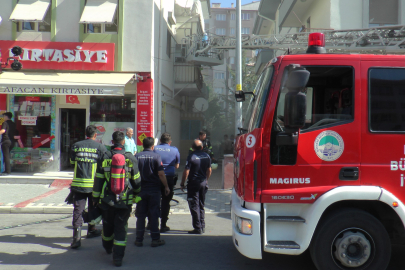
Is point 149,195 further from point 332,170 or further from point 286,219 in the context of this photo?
point 332,170

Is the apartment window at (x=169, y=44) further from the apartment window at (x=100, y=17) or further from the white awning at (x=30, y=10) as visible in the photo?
the white awning at (x=30, y=10)

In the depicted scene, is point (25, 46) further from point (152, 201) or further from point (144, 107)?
point (152, 201)

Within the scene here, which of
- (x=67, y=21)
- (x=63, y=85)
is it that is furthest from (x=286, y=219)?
(x=67, y=21)

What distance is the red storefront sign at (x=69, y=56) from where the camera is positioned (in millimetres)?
12453

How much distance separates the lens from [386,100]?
441 cm

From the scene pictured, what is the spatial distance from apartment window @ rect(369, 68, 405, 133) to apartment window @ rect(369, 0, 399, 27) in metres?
9.59

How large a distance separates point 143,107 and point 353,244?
369 inches

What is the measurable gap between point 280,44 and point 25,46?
28.1 feet

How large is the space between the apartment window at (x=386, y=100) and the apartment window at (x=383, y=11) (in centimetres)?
959

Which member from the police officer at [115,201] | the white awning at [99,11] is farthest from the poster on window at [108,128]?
the police officer at [115,201]

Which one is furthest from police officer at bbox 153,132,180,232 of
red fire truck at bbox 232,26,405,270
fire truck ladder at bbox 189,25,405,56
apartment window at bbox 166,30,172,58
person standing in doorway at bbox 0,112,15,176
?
apartment window at bbox 166,30,172,58

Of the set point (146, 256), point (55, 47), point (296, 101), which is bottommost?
point (146, 256)

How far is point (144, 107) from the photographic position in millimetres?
12664

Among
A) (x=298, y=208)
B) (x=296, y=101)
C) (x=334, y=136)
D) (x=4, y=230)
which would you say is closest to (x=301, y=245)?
Answer: (x=298, y=208)
